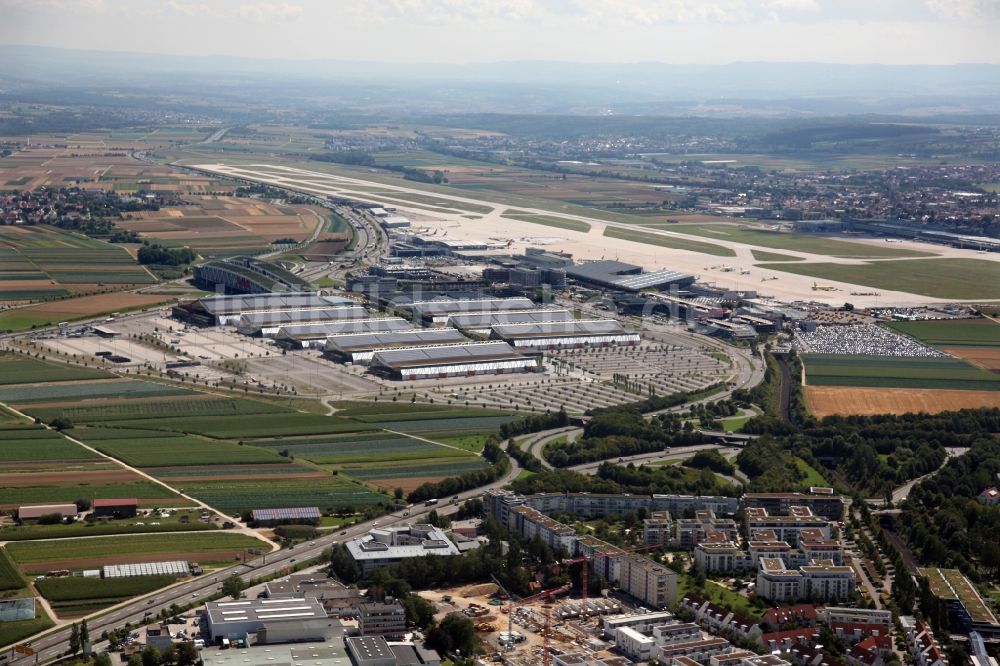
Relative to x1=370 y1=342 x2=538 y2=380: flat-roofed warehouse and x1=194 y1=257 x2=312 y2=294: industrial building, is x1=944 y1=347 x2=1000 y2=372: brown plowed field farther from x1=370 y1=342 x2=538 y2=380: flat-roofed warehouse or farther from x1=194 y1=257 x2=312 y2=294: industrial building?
x1=194 y1=257 x2=312 y2=294: industrial building

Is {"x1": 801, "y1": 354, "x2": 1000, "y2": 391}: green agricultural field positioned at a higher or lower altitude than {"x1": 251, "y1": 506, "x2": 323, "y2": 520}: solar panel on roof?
lower

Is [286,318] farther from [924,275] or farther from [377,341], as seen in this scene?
[924,275]

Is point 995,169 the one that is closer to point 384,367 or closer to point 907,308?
point 907,308

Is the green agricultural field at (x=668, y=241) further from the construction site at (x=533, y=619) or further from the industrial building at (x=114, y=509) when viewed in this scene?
the construction site at (x=533, y=619)

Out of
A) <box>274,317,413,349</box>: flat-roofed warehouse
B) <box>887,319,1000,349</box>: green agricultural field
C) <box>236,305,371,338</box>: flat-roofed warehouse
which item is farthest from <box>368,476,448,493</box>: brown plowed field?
<box>887,319,1000,349</box>: green agricultural field

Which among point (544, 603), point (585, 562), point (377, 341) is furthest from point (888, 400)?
point (544, 603)

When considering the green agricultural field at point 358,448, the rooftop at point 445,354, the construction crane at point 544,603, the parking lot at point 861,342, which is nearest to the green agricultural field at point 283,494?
the green agricultural field at point 358,448
